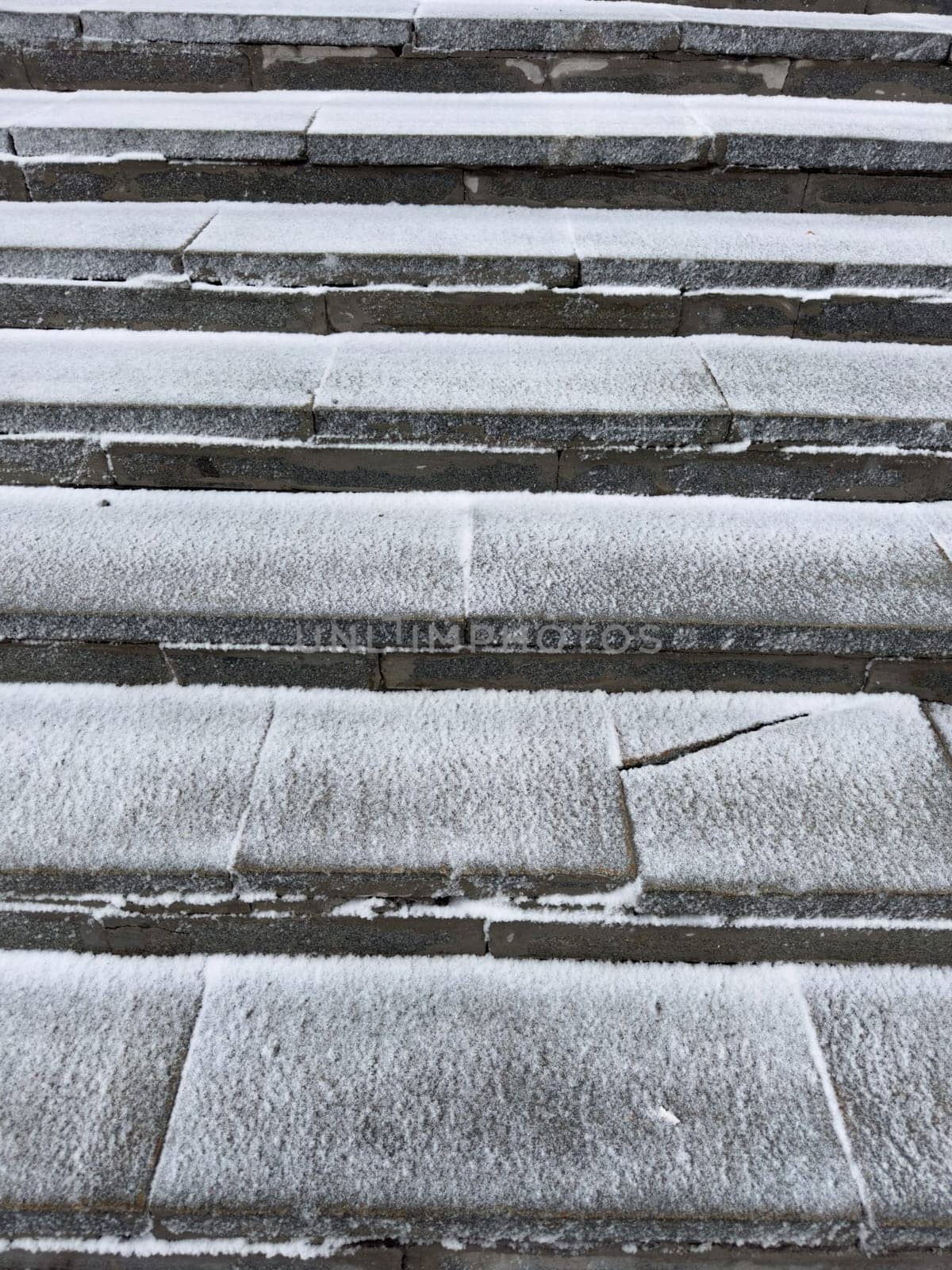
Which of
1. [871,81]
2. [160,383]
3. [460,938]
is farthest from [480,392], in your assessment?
[871,81]

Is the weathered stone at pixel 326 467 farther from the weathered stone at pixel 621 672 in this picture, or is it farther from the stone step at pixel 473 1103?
the stone step at pixel 473 1103

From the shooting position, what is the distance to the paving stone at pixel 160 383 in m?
1.93

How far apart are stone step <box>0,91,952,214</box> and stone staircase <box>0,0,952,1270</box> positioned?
0.02 meters

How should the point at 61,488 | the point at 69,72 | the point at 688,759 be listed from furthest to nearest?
the point at 69,72 → the point at 61,488 → the point at 688,759

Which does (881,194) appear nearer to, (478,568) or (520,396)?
(520,396)

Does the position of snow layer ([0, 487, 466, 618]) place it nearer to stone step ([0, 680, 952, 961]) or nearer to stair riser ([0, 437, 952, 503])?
stair riser ([0, 437, 952, 503])

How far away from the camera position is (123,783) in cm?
167

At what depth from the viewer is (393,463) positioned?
2.00 m

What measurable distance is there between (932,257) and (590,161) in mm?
1054

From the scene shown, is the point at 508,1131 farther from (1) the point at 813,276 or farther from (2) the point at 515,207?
(2) the point at 515,207

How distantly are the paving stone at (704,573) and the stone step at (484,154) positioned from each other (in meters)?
1.15

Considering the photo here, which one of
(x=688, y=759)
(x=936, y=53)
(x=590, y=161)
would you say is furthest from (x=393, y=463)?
(x=936, y=53)

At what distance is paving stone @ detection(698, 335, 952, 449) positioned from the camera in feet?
6.31

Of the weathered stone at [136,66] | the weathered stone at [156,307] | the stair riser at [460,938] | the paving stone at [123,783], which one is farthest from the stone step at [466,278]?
the stair riser at [460,938]
